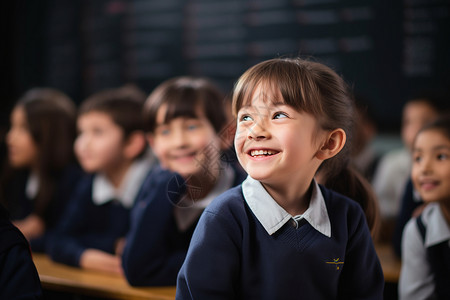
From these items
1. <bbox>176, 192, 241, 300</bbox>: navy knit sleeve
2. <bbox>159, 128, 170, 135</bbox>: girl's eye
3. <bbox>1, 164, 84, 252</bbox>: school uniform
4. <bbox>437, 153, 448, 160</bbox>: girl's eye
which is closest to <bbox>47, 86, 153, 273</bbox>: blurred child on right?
<bbox>1, 164, 84, 252</bbox>: school uniform

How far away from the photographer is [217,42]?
3.62 meters

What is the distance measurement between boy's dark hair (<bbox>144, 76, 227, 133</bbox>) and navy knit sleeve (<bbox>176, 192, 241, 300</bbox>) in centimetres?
77

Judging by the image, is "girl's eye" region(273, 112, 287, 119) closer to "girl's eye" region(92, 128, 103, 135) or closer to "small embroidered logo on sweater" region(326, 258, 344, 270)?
"small embroidered logo on sweater" region(326, 258, 344, 270)

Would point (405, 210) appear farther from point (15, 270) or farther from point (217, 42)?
point (217, 42)

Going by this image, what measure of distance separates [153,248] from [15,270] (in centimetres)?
Result: 53

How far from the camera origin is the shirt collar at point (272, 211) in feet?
3.59

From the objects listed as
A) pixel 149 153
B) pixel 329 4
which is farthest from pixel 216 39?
pixel 149 153

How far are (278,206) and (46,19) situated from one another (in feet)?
11.5

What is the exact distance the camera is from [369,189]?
137 cm

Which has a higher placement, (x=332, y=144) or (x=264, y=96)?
(x=264, y=96)

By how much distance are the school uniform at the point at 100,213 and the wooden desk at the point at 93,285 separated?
190 millimetres

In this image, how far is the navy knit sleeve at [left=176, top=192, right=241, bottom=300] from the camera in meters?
1.03

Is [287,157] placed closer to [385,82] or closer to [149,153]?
[149,153]

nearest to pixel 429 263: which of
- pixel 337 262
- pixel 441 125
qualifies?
pixel 441 125
